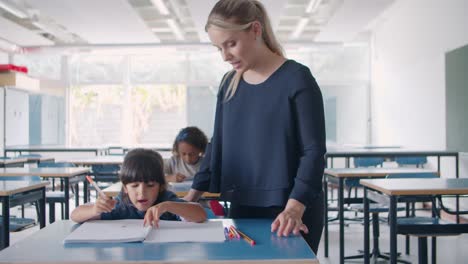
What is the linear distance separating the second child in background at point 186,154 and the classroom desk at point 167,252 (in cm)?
187

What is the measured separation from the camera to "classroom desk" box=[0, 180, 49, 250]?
2.49m

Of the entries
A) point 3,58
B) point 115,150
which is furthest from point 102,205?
point 3,58

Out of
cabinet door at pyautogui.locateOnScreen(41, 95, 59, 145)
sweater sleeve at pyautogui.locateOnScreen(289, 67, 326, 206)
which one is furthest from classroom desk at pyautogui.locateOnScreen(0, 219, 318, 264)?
cabinet door at pyautogui.locateOnScreen(41, 95, 59, 145)

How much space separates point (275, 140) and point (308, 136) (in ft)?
0.28

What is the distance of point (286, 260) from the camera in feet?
2.85

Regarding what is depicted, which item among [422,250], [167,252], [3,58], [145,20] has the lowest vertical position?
[422,250]

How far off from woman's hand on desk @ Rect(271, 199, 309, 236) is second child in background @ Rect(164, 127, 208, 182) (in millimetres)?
1839

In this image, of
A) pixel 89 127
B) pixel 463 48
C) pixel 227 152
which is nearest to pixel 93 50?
pixel 89 127

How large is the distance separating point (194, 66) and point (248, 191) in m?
7.95

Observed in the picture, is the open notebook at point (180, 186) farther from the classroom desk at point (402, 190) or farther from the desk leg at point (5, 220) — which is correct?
the classroom desk at point (402, 190)

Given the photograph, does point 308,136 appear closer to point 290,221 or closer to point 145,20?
point 290,221

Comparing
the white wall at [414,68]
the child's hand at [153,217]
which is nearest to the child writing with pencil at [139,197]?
the child's hand at [153,217]

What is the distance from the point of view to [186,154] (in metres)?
2.99

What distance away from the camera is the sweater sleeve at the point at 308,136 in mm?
1088
